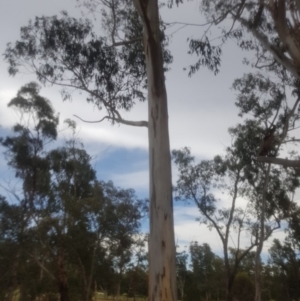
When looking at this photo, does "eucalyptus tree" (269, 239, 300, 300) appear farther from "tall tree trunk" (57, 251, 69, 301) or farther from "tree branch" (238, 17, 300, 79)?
"tree branch" (238, 17, 300, 79)

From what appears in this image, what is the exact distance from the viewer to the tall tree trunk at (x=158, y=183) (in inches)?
208

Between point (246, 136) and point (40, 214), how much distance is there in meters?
6.62

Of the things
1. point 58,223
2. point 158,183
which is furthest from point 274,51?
point 58,223

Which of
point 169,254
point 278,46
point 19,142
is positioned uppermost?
point 19,142

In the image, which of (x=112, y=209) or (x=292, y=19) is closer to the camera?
(x=292, y=19)

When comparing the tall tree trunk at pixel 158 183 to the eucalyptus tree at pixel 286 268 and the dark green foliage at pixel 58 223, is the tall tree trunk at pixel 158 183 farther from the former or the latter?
the eucalyptus tree at pixel 286 268

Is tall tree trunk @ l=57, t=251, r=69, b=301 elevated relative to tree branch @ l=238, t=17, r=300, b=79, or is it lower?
lower

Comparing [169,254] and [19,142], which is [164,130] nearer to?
[169,254]

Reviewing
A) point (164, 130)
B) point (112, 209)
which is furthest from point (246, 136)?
point (164, 130)

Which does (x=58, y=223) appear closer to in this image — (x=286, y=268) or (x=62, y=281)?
(x=62, y=281)

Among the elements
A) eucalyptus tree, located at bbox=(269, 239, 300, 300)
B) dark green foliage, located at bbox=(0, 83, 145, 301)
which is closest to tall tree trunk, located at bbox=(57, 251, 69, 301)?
dark green foliage, located at bbox=(0, 83, 145, 301)

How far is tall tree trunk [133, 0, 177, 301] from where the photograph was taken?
5273 mm

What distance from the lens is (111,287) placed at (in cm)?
1761

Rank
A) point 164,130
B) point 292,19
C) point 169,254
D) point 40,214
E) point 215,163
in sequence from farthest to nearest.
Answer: point 215,163
point 40,214
point 292,19
point 164,130
point 169,254
